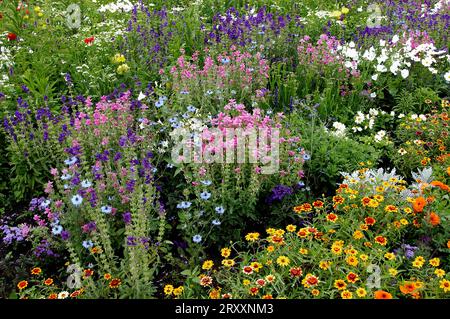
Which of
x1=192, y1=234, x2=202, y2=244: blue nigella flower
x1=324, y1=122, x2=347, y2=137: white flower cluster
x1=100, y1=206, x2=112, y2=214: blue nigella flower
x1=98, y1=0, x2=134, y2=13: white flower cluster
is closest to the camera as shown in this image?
x1=100, y1=206, x2=112, y2=214: blue nigella flower

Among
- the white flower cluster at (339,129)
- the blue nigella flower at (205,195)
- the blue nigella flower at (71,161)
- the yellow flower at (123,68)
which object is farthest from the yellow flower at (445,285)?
the yellow flower at (123,68)

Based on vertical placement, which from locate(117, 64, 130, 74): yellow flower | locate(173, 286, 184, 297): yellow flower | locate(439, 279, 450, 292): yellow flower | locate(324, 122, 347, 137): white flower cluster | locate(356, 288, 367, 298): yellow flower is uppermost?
locate(117, 64, 130, 74): yellow flower

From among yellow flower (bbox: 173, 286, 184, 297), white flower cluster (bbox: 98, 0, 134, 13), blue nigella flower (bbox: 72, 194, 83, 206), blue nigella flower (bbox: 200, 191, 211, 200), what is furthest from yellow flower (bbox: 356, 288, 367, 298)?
white flower cluster (bbox: 98, 0, 134, 13)

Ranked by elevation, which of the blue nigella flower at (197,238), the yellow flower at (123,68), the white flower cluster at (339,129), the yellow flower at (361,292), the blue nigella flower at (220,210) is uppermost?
the yellow flower at (123,68)

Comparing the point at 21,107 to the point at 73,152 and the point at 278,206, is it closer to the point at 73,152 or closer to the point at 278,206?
the point at 73,152

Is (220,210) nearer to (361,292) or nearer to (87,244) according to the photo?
(87,244)

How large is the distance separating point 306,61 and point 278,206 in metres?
2.19

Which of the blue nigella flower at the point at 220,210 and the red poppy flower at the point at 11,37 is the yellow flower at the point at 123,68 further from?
the blue nigella flower at the point at 220,210

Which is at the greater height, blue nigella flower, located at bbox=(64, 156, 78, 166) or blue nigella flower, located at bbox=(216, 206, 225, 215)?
blue nigella flower, located at bbox=(64, 156, 78, 166)

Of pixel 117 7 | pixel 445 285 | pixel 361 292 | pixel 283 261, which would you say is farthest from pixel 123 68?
pixel 445 285

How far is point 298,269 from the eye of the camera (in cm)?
265

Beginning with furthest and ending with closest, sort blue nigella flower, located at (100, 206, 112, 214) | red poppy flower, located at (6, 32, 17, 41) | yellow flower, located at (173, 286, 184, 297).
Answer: red poppy flower, located at (6, 32, 17, 41) → blue nigella flower, located at (100, 206, 112, 214) → yellow flower, located at (173, 286, 184, 297)

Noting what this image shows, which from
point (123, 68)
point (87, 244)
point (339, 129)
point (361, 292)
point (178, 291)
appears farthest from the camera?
point (123, 68)

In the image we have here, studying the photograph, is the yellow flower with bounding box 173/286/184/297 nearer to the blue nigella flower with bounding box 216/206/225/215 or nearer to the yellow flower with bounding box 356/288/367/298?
the blue nigella flower with bounding box 216/206/225/215
